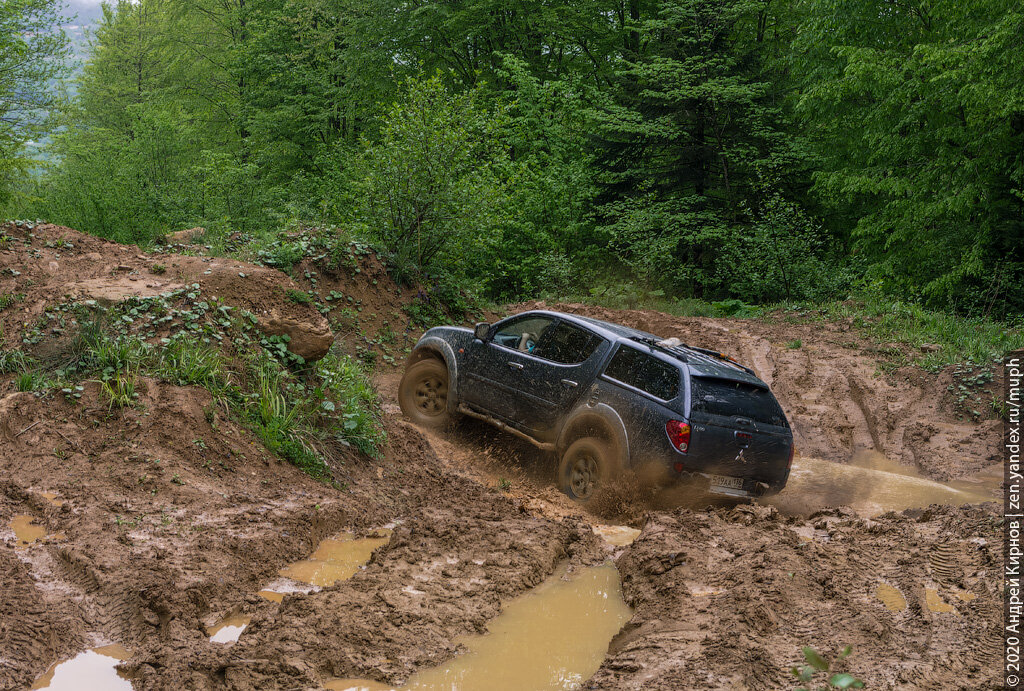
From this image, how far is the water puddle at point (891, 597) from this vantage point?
4.32m

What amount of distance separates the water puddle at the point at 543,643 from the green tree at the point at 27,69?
52.7 ft

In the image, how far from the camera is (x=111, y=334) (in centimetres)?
731

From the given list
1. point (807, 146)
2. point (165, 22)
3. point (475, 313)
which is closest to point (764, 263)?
point (807, 146)

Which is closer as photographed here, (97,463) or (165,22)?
(97,463)

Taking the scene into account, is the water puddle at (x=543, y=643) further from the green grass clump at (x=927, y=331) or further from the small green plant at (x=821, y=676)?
the green grass clump at (x=927, y=331)

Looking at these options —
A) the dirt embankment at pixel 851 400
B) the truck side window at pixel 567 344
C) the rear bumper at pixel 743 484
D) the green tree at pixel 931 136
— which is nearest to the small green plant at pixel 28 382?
the truck side window at pixel 567 344

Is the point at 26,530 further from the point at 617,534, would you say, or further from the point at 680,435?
the point at 680,435

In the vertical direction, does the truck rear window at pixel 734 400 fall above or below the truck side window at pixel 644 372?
below

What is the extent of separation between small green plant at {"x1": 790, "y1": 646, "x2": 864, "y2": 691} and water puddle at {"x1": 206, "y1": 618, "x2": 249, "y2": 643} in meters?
2.92

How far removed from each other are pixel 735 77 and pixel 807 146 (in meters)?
2.91

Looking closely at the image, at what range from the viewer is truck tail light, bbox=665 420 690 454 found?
22.2ft

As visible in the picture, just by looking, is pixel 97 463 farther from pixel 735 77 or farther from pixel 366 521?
pixel 735 77

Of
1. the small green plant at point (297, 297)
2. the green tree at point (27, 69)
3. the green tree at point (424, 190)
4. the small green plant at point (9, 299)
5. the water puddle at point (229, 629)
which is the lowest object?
the water puddle at point (229, 629)

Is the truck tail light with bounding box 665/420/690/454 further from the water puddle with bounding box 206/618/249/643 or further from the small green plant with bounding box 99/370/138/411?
the small green plant with bounding box 99/370/138/411
